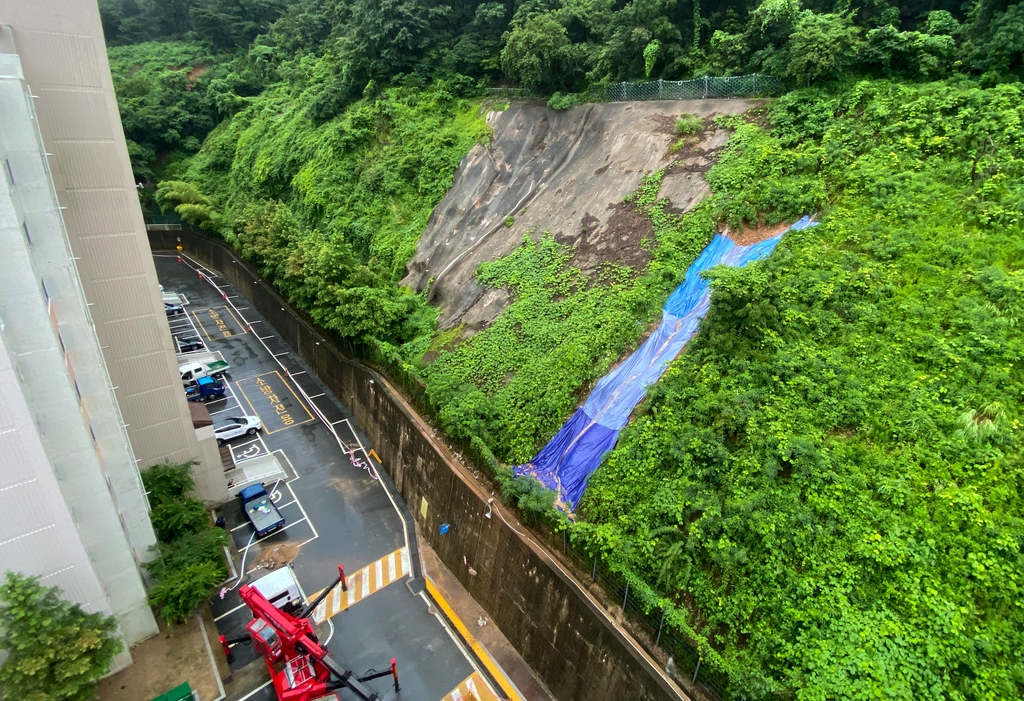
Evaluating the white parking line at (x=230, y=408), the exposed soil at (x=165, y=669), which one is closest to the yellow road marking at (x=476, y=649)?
the exposed soil at (x=165, y=669)

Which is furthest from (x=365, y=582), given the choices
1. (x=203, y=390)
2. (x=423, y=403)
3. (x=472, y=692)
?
(x=203, y=390)

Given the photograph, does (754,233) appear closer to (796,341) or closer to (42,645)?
(796,341)

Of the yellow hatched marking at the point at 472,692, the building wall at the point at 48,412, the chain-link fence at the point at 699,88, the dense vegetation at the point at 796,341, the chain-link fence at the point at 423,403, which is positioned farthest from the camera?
the chain-link fence at the point at 699,88

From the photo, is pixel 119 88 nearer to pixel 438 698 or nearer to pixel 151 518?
pixel 151 518

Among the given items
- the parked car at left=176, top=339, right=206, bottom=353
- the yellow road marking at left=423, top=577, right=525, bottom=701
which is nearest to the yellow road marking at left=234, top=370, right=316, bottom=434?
the parked car at left=176, top=339, right=206, bottom=353

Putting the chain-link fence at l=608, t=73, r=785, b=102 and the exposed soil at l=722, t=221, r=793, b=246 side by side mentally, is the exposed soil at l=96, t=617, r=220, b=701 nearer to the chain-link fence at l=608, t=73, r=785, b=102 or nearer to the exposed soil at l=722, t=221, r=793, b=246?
the exposed soil at l=722, t=221, r=793, b=246

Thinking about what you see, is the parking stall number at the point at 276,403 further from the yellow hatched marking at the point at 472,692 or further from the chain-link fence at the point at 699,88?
the chain-link fence at the point at 699,88

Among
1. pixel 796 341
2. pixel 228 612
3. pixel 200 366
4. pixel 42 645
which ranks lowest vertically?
pixel 228 612
